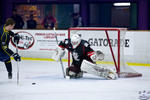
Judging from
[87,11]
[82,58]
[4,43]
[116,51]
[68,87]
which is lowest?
[68,87]

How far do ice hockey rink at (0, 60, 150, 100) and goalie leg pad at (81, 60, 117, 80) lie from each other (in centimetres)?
13

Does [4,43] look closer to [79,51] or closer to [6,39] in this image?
[6,39]

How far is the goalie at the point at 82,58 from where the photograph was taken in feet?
27.7

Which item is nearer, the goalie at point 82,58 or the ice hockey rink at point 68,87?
the ice hockey rink at point 68,87

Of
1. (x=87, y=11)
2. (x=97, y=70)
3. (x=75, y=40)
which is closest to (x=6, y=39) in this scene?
(x=75, y=40)

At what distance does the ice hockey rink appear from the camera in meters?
6.83

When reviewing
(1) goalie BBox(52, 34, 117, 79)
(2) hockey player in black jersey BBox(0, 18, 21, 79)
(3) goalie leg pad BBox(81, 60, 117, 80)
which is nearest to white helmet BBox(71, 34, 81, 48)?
(1) goalie BBox(52, 34, 117, 79)

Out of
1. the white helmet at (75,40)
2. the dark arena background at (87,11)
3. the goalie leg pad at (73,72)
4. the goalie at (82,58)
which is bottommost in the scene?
the goalie leg pad at (73,72)

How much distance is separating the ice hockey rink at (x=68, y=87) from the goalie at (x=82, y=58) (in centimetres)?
17

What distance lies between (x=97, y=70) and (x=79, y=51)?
21.2 inches

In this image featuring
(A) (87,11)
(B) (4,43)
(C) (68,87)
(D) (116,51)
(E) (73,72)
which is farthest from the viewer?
(A) (87,11)

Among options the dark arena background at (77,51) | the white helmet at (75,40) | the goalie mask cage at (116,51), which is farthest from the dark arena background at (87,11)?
the white helmet at (75,40)

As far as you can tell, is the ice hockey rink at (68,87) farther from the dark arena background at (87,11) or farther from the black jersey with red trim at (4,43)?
the dark arena background at (87,11)

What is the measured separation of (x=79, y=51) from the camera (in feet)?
28.0
